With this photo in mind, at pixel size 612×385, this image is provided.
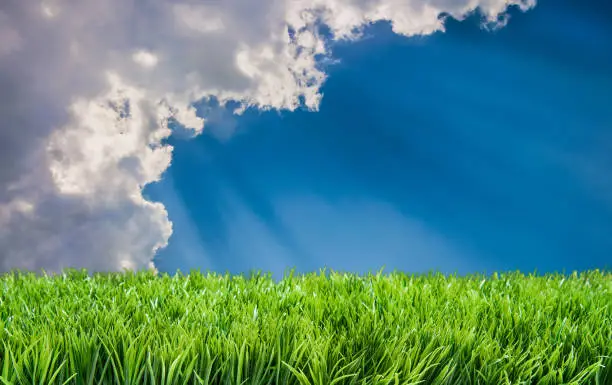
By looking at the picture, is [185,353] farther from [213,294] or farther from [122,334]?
[213,294]

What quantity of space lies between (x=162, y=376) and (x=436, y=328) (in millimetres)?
1195

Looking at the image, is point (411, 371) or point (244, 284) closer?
point (411, 371)

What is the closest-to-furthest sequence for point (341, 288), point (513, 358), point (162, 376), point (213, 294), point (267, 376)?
point (162, 376) < point (267, 376) < point (513, 358) < point (213, 294) < point (341, 288)

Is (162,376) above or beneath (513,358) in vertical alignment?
beneath

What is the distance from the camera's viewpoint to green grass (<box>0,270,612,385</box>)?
189 cm

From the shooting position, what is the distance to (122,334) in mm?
2137

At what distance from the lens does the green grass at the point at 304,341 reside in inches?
74.4

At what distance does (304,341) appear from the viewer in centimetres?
202

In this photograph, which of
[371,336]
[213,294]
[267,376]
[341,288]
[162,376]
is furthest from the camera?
[341,288]

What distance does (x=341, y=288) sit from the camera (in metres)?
3.91

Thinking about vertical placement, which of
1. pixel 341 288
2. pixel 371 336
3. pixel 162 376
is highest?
pixel 341 288

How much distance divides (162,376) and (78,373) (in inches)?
12.6

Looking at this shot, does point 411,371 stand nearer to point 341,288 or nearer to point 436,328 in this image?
point 436,328

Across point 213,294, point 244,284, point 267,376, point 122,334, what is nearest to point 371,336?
point 267,376
